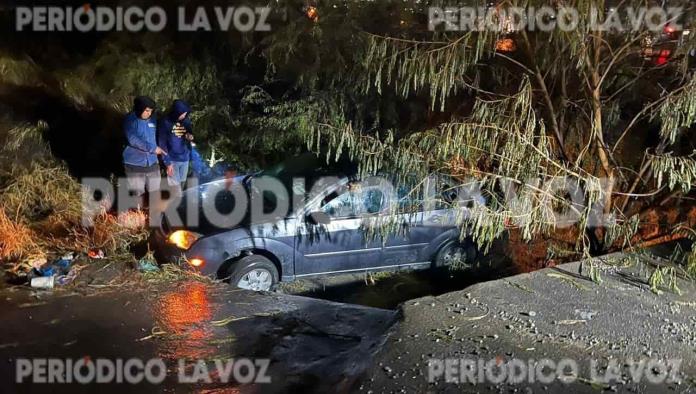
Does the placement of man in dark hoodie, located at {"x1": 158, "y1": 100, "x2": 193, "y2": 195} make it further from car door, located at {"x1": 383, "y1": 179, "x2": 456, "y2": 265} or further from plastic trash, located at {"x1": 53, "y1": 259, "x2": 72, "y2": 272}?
car door, located at {"x1": 383, "y1": 179, "x2": 456, "y2": 265}

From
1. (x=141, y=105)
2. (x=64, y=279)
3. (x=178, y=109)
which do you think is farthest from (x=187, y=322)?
(x=178, y=109)

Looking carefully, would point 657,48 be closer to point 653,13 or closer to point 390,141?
point 653,13

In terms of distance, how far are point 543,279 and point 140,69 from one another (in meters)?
7.03

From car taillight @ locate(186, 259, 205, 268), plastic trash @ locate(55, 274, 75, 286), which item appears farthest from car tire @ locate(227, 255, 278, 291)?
plastic trash @ locate(55, 274, 75, 286)

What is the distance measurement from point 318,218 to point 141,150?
259cm

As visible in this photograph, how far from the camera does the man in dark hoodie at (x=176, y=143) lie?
722cm

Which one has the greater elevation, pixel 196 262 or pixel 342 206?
pixel 342 206

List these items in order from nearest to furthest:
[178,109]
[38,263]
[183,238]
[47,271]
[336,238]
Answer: [47,271] < [38,263] < [183,238] < [336,238] < [178,109]

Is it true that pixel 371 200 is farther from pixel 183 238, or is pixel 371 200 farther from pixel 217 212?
pixel 183 238

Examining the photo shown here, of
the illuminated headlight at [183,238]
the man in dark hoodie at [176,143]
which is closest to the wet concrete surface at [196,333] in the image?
the illuminated headlight at [183,238]

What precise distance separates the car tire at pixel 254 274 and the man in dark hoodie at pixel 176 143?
1882 millimetres

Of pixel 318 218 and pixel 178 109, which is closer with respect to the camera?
pixel 318 218

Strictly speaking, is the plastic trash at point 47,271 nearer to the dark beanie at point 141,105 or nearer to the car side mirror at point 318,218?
the dark beanie at point 141,105

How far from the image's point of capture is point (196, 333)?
447cm
